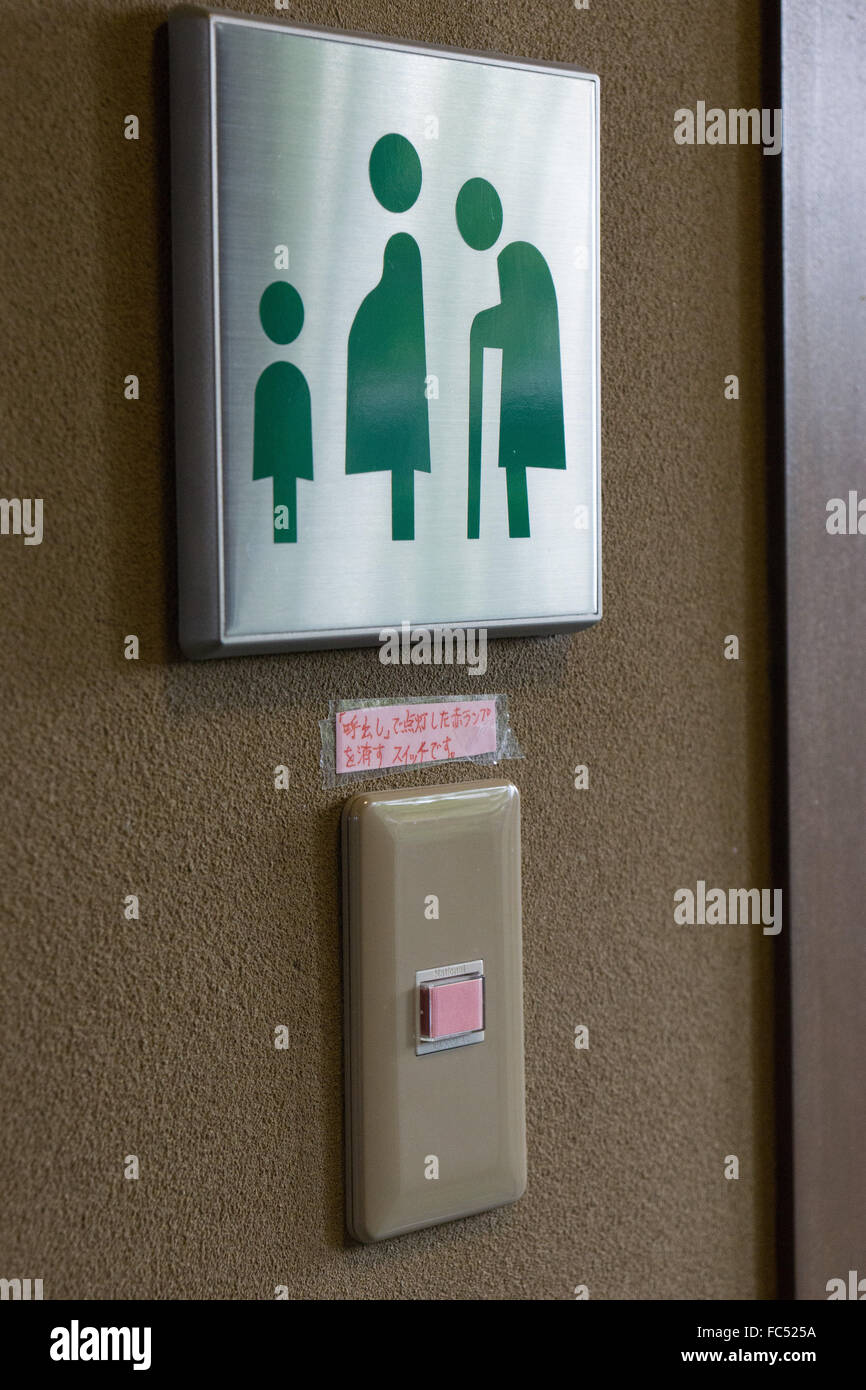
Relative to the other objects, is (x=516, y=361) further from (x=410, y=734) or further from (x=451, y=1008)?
(x=451, y=1008)

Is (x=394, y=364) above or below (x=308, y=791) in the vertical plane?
above

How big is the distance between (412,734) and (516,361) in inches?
8.5

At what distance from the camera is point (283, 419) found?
617 mm

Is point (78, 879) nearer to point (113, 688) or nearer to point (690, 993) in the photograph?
point (113, 688)

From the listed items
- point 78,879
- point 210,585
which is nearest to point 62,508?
point 210,585

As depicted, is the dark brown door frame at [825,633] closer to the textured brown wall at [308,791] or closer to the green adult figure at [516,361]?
the textured brown wall at [308,791]

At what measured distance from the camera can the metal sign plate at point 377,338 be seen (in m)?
0.60

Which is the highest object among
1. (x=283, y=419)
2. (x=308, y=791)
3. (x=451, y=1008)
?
(x=283, y=419)

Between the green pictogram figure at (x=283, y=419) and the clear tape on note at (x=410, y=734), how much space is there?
0.12 meters

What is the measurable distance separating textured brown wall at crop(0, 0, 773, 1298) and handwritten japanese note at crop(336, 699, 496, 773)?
0.6 inches

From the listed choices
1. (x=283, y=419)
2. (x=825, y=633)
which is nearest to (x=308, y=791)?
(x=283, y=419)

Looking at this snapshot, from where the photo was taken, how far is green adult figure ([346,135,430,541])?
0.64 metres

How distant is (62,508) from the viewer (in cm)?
59
